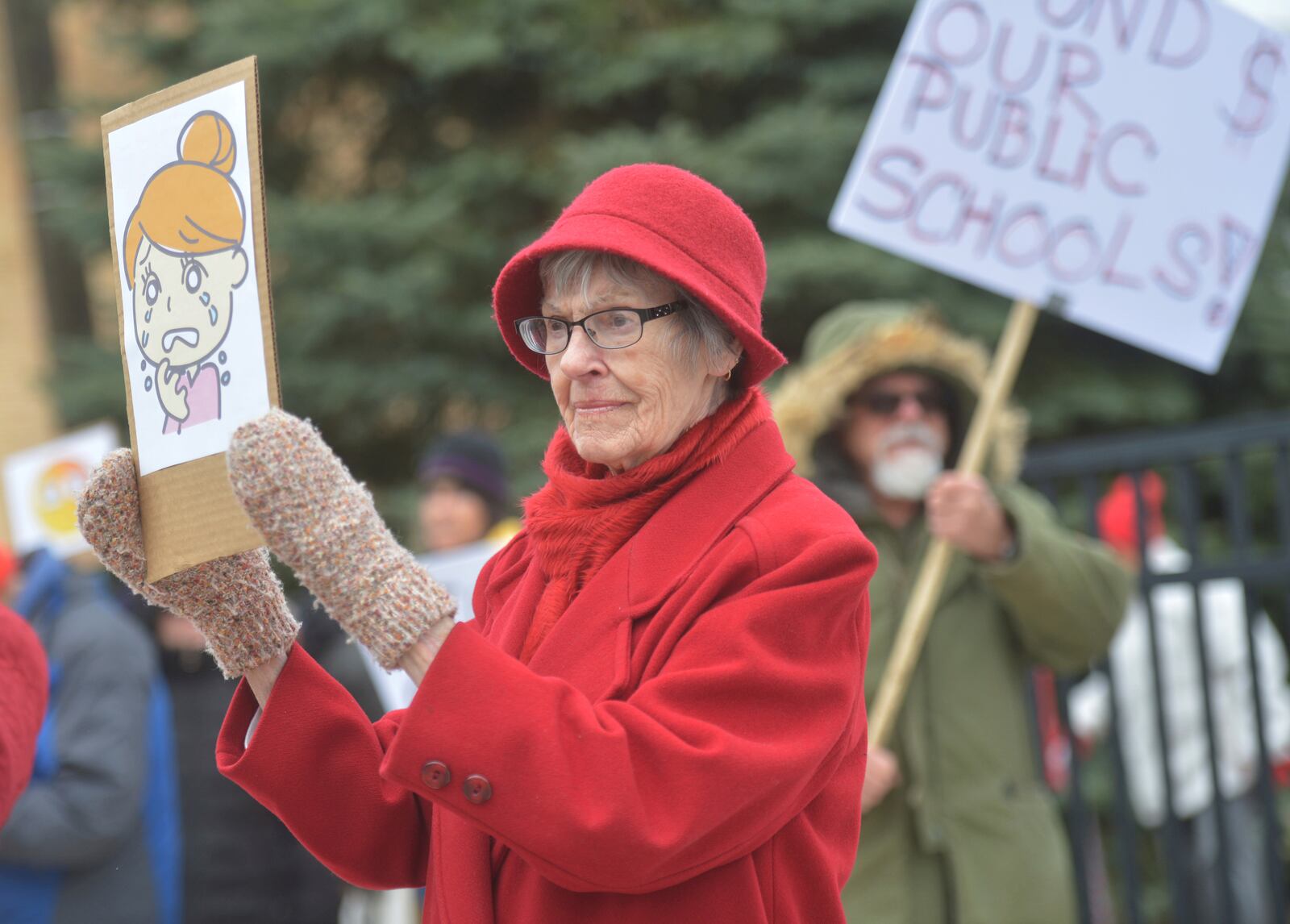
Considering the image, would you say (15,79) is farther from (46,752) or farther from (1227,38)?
(1227,38)

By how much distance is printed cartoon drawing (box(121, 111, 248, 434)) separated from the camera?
76.0 inches

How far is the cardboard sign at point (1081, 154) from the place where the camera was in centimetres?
401

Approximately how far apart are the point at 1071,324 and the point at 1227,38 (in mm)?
4054

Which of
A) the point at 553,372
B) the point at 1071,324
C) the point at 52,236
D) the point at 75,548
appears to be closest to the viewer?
the point at 553,372

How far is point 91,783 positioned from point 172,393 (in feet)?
8.05

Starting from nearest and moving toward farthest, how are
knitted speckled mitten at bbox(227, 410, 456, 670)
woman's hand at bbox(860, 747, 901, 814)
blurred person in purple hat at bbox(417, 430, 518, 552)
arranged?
knitted speckled mitten at bbox(227, 410, 456, 670) → woman's hand at bbox(860, 747, 901, 814) → blurred person in purple hat at bbox(417, 430, 518, 552)

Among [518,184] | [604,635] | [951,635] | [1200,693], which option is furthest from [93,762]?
[518,184]

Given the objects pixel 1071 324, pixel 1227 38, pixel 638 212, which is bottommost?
pixel 1071 324

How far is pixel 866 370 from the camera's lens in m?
4.30

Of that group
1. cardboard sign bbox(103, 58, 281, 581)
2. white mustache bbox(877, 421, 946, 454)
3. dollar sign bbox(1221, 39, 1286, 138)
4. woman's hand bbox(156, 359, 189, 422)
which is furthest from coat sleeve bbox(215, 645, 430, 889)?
dollar sign bbox(1221, 39, 1286, 138)

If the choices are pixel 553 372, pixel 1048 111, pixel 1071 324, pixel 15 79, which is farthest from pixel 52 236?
pixel 553 372

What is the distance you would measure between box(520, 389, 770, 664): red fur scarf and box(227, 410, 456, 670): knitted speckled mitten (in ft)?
1.06

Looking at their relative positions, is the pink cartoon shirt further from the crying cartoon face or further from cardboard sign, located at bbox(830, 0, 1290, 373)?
cardboard sign, located at bbox(830, 0, 1290, 373)

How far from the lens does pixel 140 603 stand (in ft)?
18.3
